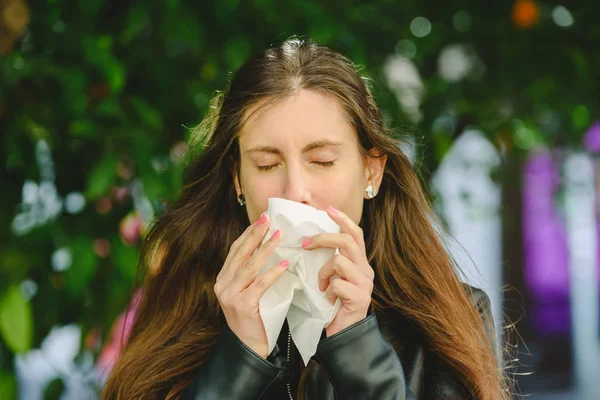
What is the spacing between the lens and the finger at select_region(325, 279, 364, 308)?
5.10 feet

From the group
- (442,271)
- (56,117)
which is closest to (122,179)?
(56,117)

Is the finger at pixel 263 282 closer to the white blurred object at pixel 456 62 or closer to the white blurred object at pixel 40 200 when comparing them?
the white blurred object at pixel 40 200

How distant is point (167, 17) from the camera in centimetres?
223

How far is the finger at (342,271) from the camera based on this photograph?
155cm

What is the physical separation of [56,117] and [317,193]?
1.02 metres

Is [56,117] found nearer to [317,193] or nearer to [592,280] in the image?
[317,193]

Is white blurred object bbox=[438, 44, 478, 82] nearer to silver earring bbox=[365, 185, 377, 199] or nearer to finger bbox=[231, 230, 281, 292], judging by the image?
silver earring bbox=[365, 185, 377, 199]

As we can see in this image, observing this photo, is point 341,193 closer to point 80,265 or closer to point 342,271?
point 342,271

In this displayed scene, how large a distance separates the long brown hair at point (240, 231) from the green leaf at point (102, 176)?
194 millimetres

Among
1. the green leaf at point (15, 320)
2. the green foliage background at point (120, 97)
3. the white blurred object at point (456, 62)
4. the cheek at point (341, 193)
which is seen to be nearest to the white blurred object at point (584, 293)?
the white blurred object at point (456, 62)

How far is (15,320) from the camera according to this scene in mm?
2174

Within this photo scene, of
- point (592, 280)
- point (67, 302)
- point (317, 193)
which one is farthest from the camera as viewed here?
point (592, 280)

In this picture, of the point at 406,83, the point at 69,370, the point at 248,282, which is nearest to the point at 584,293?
the point at 406,83

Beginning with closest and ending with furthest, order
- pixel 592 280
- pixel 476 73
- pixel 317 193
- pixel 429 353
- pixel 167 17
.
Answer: pixel 317 193 → pixel 429 353 → pixel 167 17 → pixel 476 73 → pixel 592 280
